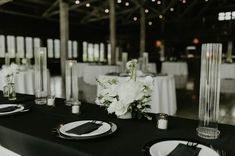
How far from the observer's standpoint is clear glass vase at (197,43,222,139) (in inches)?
45.3

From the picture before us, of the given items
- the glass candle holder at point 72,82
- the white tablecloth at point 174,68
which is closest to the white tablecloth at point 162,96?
the glass candle holder at point 72,82

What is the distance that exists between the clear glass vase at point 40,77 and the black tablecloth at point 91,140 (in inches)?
12.1

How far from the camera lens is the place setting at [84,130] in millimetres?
1112

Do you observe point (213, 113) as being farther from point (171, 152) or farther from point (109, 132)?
point (109, 132)

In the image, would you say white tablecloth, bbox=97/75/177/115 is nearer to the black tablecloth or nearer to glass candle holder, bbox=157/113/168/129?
the black tablecloth

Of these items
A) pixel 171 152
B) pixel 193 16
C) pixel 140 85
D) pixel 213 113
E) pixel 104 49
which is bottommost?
pixel 171 152

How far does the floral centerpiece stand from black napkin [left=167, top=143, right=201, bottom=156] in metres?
0.39

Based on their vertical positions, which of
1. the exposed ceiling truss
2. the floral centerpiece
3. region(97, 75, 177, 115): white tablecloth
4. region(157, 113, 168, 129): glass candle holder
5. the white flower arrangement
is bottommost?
region(97, 75, 177, 115): white tablecloth

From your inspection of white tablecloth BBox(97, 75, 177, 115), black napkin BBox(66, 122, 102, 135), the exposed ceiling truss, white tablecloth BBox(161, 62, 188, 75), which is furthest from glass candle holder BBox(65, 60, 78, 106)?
white tablecloth BBox(161, 62, 188, 75)

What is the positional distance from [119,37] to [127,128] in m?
17.3

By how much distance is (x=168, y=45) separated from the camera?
56.3 feet

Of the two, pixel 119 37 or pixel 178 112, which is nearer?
pixel 178 112

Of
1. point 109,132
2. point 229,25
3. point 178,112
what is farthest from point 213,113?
point 229,25

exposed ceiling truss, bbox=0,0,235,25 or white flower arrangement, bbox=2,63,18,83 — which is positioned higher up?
exposed ceiling truss, bbox=0,0,235,25
